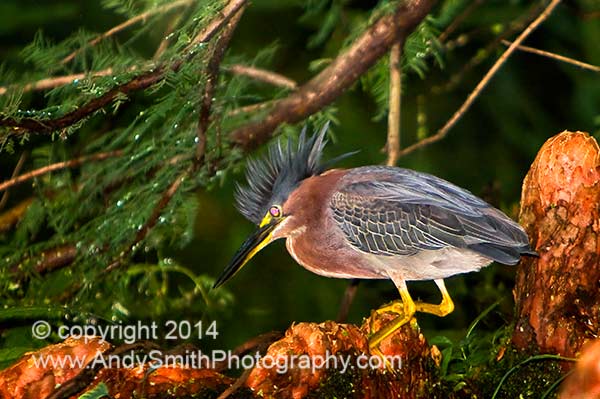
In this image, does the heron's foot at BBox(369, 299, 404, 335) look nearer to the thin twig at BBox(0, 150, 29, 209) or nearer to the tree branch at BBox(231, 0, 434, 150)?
the tree branch at BBox(231, 0, 434, 150)

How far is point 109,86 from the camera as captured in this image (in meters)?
1.34

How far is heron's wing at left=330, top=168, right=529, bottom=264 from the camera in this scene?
126 centimetres

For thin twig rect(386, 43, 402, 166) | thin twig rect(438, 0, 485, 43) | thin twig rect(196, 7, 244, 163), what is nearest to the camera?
thin twig rect(196, 7, 244, 163)

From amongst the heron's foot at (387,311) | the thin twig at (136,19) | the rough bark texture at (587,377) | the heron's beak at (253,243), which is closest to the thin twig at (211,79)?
the thin twig at (136,19)

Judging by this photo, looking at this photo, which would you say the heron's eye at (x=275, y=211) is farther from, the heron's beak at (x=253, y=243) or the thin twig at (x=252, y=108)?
the thin twig at (x=252, y=108)

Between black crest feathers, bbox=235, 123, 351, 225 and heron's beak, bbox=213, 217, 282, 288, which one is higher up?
black crest feathers, bbox=235, 123, 351, 225

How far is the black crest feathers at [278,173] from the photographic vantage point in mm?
1332

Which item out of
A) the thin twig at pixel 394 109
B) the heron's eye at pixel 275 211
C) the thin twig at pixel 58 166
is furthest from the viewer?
the thin twig at pixel 58 166

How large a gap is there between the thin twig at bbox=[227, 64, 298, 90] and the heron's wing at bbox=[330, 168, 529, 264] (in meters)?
0.41

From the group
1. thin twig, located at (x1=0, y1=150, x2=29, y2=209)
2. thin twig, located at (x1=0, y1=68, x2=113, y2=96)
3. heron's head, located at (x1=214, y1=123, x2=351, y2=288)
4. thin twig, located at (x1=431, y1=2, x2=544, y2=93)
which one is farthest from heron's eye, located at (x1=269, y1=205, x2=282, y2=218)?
thin twig, located at (x1=431, y1=2, x2=544, y2=93)

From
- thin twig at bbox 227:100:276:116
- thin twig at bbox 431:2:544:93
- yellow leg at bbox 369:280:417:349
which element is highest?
thin twig at bbox 431:2:544:93

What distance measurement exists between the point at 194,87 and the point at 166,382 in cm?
46

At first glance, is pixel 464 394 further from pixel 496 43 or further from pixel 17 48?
pixel 17 48

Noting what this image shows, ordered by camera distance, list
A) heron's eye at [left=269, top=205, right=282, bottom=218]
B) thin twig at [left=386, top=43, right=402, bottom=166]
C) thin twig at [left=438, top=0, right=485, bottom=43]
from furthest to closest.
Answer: thin twig at [left=438, top=0, right=485, bottom=43] < thin twig at [left=386, top=43, right=402, bottom=166] < heron's eye at [left=269, top=205, right=282, bottom=218]
